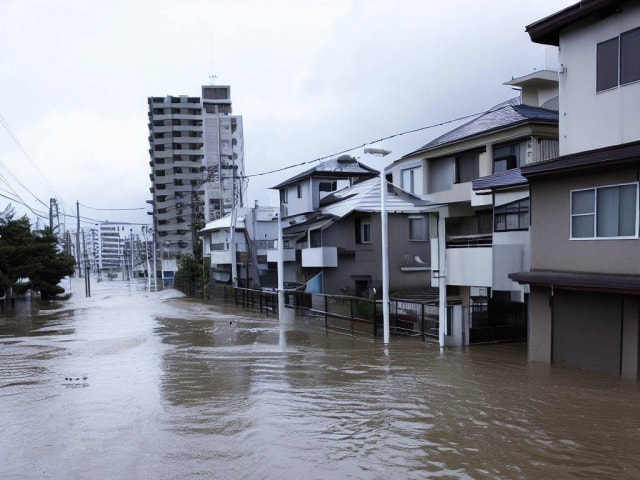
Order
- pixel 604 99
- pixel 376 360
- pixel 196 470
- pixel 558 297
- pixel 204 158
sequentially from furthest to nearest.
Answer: pixel 204 158
pixel 376 360
pixel 558 297
pixel 604 99
pixel 196 470

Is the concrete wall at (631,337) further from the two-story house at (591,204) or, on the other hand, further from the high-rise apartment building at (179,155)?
the high-rise apartment building at (179,155)

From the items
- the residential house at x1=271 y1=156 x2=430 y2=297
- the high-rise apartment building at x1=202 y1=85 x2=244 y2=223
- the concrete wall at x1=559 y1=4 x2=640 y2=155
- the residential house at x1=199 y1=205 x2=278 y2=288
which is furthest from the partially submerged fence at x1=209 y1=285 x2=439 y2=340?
the high-rise apartment building at x1=202 y1=85 x2=244 y2=223

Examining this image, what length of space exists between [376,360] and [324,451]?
276 inches

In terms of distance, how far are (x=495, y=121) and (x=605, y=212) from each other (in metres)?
11.3

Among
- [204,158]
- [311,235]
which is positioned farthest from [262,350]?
[204,158]

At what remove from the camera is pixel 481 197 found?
20031mm

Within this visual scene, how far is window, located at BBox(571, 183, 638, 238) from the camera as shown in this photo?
35.6ft

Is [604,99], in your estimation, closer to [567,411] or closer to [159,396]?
[567,411]

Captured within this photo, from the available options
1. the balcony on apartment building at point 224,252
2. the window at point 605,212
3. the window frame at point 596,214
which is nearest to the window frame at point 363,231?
the balcony on apartment building at point 224,252

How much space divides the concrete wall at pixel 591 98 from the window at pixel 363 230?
1604cm

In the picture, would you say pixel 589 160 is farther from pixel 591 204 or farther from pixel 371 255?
pixel 371 255

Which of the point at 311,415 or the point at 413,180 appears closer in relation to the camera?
the point at 311,415

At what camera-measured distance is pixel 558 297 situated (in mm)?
12711

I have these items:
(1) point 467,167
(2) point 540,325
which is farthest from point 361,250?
(2) point 540,325
